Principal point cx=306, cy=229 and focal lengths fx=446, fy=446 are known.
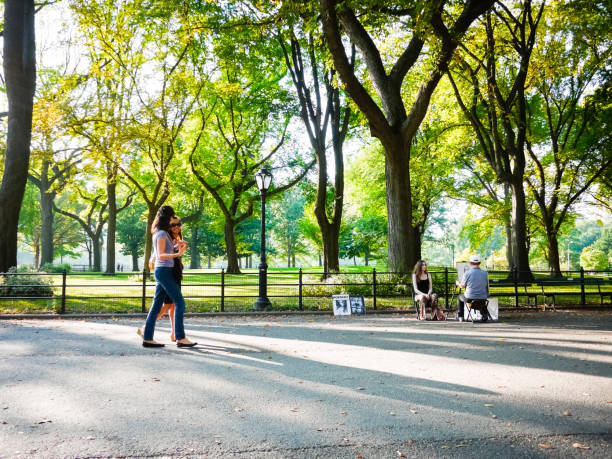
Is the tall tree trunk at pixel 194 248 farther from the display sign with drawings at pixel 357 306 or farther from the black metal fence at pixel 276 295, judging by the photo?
the display sign with drawings at pixel 357 306

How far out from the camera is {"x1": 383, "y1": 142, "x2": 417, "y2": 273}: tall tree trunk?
15.3 metres

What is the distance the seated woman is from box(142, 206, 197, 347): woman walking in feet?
20.9

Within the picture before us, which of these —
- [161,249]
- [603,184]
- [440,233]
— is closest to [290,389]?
[161,249]

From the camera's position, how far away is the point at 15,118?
1609 centimetres

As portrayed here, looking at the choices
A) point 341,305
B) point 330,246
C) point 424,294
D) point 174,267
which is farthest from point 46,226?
point 424,294

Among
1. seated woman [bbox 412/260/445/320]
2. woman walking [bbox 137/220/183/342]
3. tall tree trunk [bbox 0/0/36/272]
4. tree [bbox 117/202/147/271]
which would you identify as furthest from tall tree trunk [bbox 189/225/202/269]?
woman walking [bbox 137/220/183/342]

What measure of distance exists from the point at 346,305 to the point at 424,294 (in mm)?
2185

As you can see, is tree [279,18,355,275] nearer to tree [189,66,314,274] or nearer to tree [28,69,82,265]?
tree [189,66,314,274]

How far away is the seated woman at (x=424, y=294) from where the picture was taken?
1149 centimetres

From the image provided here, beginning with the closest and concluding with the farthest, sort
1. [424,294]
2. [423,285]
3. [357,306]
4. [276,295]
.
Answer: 1. [424,294]
2. [423,285]
3. [357,306]
4. [276,295]

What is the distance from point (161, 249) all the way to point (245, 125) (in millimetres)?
26859

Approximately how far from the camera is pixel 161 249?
715 centimetres

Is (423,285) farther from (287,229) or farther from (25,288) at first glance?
(287,229)

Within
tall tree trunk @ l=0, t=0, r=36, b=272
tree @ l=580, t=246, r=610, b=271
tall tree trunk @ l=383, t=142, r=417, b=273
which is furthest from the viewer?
tree @ l=580, t=246, r=610, b=271
